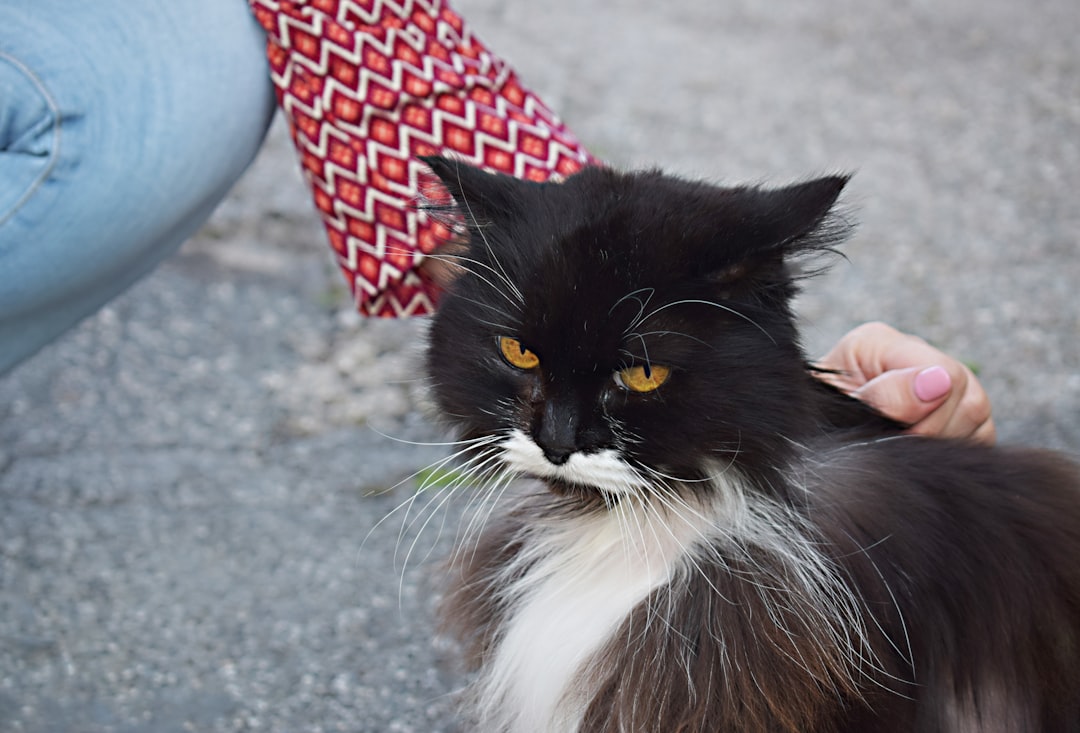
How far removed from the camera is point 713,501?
4.54ft

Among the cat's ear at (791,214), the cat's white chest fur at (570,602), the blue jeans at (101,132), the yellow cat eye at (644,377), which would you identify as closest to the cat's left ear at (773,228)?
the cat's ear at (791,214)

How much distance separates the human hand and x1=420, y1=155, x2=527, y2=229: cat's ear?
0.60m

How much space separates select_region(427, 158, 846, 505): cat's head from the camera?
51.1 inches

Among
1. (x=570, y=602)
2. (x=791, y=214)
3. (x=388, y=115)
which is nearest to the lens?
(x=791, y=214)

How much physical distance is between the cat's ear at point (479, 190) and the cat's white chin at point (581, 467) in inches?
12.7

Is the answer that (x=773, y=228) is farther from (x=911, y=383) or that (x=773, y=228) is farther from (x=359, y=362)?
(x=359, y=362)

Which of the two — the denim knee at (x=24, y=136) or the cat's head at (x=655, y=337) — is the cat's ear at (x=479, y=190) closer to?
the cat's head at (x=655, y=337)

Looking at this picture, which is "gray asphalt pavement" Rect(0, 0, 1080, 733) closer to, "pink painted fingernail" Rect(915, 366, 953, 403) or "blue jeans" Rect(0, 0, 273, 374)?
"pink painted fingernail" Rect(915, 366, 953, 403)

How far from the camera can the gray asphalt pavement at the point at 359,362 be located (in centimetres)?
214

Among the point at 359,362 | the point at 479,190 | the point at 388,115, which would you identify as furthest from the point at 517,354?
the point at 359,362

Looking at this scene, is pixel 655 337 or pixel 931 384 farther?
pixel 931 384

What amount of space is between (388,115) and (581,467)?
94 cm

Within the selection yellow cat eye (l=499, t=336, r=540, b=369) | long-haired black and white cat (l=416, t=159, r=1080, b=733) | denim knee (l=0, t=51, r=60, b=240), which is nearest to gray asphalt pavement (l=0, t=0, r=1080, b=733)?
long-haired black and white cat (l=416, t=159, r=1080, b=733)

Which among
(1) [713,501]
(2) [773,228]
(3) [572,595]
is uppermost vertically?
(2) [773,228]
